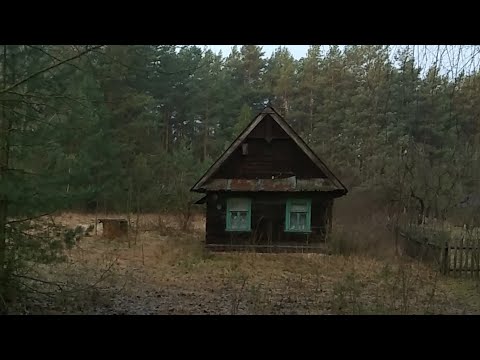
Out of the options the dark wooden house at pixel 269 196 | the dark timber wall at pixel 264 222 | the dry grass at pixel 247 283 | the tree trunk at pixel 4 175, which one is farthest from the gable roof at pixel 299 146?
the tree trunk at pixel 4 175

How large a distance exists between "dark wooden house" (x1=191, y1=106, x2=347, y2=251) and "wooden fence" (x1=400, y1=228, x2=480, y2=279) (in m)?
2.79

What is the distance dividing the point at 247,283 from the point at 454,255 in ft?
15.2

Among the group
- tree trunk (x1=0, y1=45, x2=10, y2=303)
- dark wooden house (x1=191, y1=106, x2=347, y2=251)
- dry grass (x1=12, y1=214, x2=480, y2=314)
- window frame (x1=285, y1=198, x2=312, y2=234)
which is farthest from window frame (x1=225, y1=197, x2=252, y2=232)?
tree trunk (x1=0, y1=45, x2=10, y2=303)

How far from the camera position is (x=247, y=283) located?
8977mm

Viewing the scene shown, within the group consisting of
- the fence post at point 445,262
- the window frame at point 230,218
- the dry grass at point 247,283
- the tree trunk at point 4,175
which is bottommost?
the dry grass at point 247,283

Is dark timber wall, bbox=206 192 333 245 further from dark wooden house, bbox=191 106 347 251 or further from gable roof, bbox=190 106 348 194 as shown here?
gable roof, bbox=190 106 348 194

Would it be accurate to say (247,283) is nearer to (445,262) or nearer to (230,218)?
(230,218)

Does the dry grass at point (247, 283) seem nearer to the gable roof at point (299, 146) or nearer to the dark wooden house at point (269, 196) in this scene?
the dark wooden house at point (269, 196)

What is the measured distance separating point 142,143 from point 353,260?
38.3 feet

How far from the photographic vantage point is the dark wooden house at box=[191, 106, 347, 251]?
12.7m

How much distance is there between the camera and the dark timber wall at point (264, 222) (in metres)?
12.8

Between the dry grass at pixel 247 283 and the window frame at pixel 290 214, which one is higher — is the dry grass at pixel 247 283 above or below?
below
